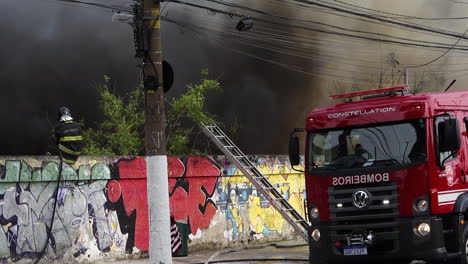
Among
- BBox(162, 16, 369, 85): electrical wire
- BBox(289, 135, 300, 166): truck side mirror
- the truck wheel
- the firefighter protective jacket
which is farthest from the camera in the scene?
BBox(162, 16, 369, 85): electrical wire

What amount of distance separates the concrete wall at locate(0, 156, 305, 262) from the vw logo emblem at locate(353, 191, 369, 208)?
18.0 ft

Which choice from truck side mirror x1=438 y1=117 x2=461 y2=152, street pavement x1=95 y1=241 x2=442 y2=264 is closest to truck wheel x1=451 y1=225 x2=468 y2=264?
truck side mirror x1=438 y1=117 x2=461 y2=152

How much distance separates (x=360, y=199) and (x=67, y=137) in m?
5.58

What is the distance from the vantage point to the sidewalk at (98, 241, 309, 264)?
42.1 ft

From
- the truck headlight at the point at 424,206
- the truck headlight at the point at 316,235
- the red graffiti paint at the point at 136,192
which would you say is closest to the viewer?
the truck headlight at the point at 424,206

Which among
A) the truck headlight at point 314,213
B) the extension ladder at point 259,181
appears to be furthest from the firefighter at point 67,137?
the truck headlight at point 314,213

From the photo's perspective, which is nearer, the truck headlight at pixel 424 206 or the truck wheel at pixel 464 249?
the truck headlight at pixel 424 206

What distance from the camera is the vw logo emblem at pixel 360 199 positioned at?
941cm

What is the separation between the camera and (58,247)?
40.0 feet

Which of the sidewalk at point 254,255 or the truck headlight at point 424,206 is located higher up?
the truck headlight at point 424,206

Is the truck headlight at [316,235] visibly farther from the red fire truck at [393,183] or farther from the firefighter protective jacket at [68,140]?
the firefighter protective jacket at [68,140]

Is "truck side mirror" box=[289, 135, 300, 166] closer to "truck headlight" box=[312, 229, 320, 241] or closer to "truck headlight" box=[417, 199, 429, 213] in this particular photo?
"truck headlight" box=[312, 229, 320, 241]

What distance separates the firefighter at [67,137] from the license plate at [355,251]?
546cm

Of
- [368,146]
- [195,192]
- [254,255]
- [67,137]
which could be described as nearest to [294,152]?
[368,146]
